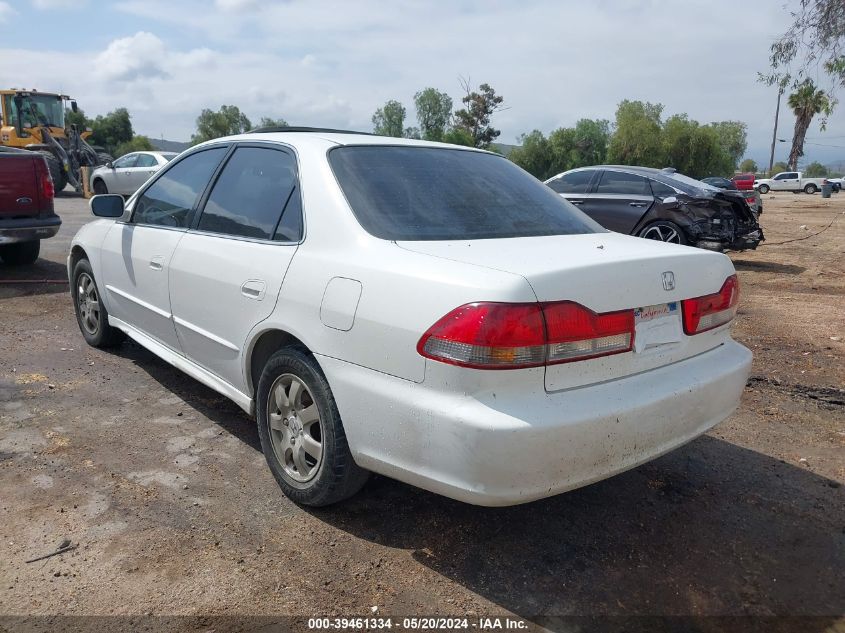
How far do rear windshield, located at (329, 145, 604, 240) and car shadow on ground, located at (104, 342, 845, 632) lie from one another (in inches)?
49.1

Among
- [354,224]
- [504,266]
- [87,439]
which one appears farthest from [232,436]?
[504,266]

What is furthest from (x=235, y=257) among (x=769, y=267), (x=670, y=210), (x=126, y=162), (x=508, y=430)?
(x=126, y=162)

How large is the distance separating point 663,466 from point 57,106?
2480cm

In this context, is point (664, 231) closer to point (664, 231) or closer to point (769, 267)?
point (664, 231)

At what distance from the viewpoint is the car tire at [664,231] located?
1042cm

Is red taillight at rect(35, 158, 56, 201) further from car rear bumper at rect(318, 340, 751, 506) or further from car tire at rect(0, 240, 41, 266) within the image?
car rear bumper at rect(318, 340, 751, 506)

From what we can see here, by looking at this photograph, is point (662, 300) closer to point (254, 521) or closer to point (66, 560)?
point (254, 521)

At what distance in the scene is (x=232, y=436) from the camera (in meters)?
3.88

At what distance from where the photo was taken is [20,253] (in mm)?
8914

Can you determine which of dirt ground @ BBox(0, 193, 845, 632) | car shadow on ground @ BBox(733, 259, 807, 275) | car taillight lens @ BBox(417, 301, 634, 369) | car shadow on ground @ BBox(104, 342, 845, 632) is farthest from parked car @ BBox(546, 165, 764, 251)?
car taillight lens @ BBox(417, 301, 634, 369)

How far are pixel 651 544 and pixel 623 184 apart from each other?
357 inches

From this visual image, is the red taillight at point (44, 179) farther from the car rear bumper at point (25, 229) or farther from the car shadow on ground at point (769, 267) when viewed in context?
the car shadow on ground at point (769, 267)

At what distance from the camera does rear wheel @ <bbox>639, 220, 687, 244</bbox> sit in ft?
34.2

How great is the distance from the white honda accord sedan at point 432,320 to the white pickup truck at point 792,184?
52.7m
